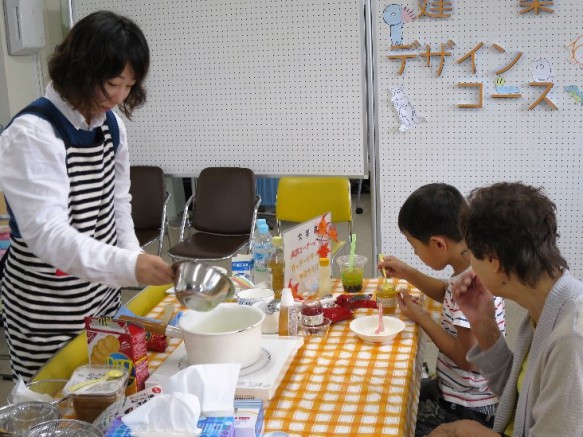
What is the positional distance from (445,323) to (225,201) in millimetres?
2409

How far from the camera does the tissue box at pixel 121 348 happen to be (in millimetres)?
1412

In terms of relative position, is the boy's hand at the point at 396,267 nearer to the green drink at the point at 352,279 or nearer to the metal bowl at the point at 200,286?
the green drink at the point at 352,279

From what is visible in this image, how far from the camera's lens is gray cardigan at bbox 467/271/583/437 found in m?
1.18

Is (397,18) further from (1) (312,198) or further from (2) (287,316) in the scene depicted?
(2) (287,316)

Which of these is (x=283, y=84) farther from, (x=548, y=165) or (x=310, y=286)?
(x=310, y=286)

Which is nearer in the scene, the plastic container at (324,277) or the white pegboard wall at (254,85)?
the plastic container at (324,277)

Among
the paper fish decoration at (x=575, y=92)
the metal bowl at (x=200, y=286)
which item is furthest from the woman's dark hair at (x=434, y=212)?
the paper fish decoration at (x=575, y=92)

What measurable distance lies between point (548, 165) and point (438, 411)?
2327 millimetres

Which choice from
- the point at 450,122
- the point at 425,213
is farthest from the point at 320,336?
the point at 450,122

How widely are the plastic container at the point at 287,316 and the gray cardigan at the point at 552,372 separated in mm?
570

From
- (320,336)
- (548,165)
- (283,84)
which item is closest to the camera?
(320,336)

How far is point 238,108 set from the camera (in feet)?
13.5

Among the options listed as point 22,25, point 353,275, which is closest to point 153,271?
point 353,275

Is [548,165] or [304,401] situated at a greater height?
[548,165]
